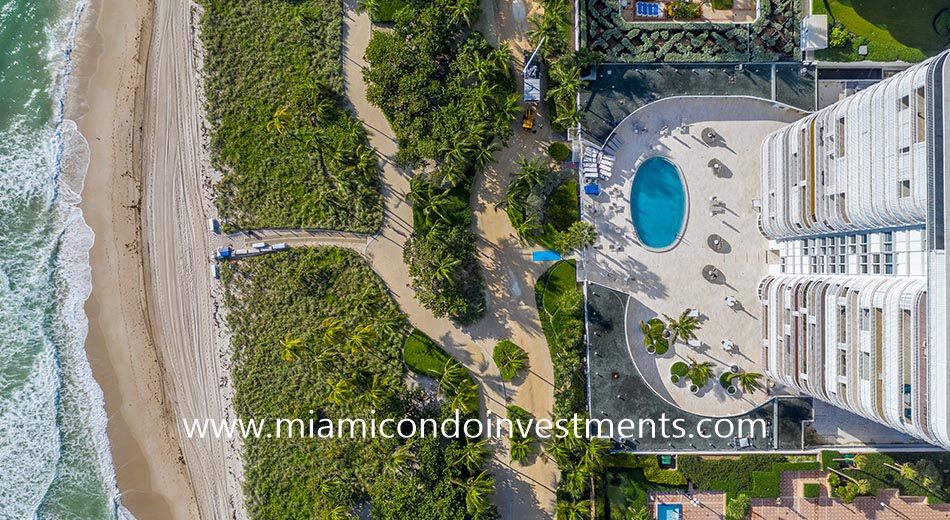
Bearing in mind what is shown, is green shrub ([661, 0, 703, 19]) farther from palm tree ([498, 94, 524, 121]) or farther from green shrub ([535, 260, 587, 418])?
green shrub ([535, 260, 587, 418])

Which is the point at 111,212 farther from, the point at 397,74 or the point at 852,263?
the point at 852,263

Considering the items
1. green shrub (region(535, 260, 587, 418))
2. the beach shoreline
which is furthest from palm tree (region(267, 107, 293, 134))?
green shrub (region(535, 260, 587, 418))

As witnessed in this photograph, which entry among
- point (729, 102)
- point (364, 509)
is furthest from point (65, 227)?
point (729, 102)

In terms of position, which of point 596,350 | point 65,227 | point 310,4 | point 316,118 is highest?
point 310,4

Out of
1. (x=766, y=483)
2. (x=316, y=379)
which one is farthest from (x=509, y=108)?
(x=766, y=483)

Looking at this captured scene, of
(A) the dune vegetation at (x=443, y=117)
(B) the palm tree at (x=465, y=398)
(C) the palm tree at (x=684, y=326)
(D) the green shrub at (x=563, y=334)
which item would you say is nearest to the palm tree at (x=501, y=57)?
(A) the dune vegetation at (x=443, y=117)

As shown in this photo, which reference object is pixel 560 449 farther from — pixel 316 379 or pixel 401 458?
pixel 316 379

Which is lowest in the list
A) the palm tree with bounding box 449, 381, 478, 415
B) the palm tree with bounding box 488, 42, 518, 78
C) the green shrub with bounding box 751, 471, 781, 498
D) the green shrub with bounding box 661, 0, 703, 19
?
the green shrub with bounding box 751, 471, 781, 498
